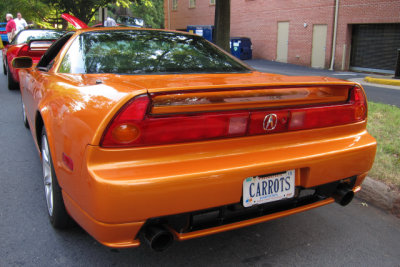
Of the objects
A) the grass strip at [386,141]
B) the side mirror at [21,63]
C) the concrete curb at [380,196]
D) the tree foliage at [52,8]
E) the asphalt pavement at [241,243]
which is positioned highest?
the tree foliage at [52,8]

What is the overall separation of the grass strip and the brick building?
1177cm

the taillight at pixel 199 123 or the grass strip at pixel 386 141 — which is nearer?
the taillight at pixel 199 123

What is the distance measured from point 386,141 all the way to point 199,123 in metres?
3.32

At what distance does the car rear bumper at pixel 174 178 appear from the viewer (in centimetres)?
189

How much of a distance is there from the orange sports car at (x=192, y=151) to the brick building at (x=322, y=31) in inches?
635

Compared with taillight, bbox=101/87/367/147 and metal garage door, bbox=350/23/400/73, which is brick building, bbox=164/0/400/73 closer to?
metal garage door, bbox=350/23/400/73

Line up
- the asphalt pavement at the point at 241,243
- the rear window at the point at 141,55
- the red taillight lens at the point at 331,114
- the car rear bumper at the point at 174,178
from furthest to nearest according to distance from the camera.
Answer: the rear window at the point at 141,55, the asphalt pavement at the point at 241,243, the red taillight lens at the point at 331,114, the car rear bumper at the point at 174,178

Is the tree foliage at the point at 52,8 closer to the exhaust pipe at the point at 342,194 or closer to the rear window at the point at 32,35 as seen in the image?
the rear window at the point at 32,35

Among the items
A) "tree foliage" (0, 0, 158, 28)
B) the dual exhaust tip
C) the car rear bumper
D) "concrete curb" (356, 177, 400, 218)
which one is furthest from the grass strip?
"tree foliage" (0, 0, 158, 28)

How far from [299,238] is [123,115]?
5.37ft

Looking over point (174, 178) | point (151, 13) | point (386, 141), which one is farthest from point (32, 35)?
point (151, 13)

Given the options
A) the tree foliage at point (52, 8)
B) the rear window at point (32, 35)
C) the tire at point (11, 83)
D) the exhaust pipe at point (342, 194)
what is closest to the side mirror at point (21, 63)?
the exhaust pipe at point (342, 194)

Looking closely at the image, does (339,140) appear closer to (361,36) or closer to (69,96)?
(69,96)

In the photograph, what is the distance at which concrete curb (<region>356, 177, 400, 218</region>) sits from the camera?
10.5ft
